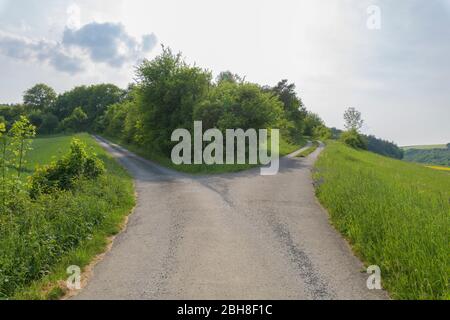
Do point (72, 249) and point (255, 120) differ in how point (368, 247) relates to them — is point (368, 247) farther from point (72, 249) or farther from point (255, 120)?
point (255, 120)

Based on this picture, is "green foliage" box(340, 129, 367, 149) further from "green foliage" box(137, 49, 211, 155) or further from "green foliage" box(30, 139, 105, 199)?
"green foliage" box(30, 139, 105, 199)

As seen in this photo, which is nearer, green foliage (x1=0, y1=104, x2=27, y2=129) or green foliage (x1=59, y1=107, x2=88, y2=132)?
green foliage (x1=59, y1=107, x2=88, y2=132)

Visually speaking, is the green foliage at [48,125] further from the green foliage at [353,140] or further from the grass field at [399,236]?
the grass field at [399,236]

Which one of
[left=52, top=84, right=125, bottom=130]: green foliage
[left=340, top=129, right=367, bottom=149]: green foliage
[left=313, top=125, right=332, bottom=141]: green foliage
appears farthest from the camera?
[left=52, top=84, right=125, bottom=130]: green foliage

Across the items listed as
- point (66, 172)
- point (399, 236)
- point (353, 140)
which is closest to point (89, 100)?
point (353, 140)

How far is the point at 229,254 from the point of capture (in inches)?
281

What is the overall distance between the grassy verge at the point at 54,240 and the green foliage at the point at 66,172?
2.65m

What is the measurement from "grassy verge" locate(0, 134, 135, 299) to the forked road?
1.90 feet

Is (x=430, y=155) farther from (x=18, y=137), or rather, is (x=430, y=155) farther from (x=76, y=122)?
(x=18, y=137)

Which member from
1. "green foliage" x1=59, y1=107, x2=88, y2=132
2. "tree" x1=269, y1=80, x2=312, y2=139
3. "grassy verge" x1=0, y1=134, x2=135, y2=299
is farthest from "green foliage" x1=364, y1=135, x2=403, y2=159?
"grassy verge" x1=0, y1=134, x2=135, y2=299

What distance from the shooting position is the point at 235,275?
6078 mm

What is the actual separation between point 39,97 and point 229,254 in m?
152

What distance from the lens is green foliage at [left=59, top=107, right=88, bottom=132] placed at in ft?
359
